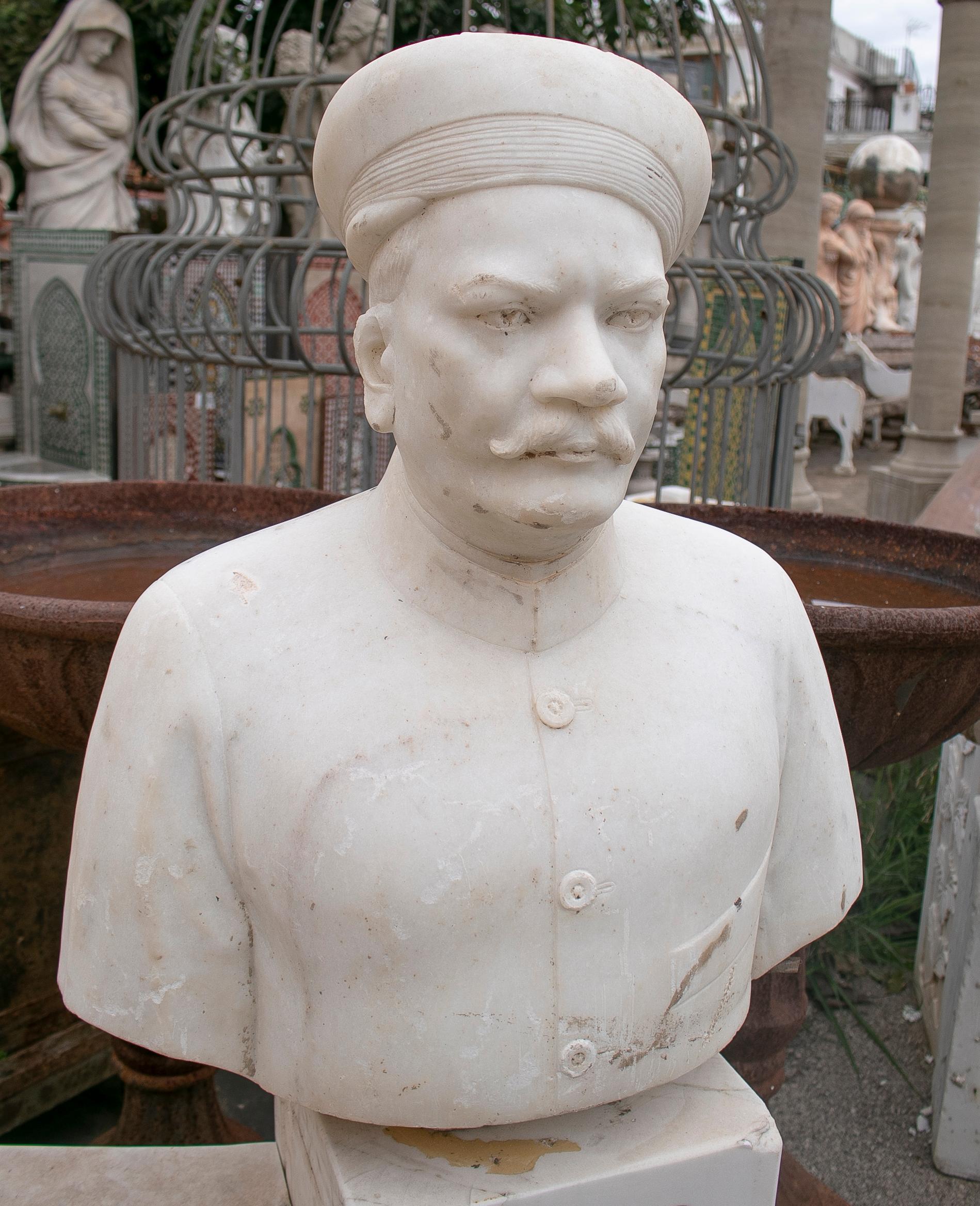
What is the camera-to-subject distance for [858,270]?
15430mm

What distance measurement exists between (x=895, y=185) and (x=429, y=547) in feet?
59.0

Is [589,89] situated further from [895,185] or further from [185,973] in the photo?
[895,185]

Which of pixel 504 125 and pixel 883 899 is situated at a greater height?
pixel 504 125

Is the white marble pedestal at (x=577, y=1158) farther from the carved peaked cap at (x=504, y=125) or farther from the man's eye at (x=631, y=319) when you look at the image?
the carved peaked cap at (x=504, y=125)

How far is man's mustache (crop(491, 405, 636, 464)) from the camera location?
1.08 metres

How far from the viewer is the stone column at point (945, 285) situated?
673cm

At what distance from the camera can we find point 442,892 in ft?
3.81

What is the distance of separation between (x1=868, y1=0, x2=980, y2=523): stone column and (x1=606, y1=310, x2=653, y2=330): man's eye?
658cm

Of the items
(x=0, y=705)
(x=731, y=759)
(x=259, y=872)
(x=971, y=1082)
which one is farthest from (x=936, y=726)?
(x=0, y=705)

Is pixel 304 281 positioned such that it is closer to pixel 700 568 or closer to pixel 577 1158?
pixel 700 568

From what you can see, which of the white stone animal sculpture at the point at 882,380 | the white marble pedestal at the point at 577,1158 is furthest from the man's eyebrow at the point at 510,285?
the white stone animal sculpture at the point at 882,380

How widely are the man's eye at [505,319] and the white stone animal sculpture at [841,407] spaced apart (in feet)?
34.3

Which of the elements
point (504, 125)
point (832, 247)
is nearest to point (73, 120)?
point (504, 125)

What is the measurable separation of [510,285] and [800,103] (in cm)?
571
